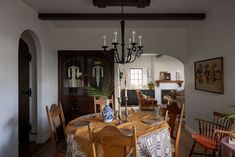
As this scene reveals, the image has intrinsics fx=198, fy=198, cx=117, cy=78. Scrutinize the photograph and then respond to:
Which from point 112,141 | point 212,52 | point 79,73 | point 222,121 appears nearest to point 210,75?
point 212,52

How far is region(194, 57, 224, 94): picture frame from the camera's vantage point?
11.3ft

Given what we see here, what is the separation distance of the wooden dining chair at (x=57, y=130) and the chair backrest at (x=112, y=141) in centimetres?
99

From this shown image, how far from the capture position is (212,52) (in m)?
3.78

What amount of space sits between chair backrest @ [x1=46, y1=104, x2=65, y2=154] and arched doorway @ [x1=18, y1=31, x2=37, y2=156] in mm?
1632

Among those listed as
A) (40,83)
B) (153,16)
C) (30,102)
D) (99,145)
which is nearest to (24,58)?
(40,83)

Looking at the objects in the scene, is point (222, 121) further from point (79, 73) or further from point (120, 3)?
point (79, 73)

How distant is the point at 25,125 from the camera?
4234mm

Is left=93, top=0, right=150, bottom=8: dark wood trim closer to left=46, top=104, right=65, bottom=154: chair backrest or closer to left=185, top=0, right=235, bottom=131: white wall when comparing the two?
left=185, top=0, right=235, bottom=131: white wall

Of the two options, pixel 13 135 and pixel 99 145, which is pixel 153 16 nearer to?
pixel 99 145

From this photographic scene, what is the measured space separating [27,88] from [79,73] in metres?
1.49

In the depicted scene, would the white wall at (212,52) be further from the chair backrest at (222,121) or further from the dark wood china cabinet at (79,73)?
the dark wood china cabinet at (79,73)

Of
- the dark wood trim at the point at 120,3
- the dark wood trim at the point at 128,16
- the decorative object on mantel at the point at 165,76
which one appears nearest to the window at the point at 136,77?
the decorative object on mantel at the point at 165,76

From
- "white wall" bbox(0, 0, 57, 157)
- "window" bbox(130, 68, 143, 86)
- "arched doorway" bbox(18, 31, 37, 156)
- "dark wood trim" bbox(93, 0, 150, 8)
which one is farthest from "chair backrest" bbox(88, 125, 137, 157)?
"window" bbox(130, 68, 143, 86)

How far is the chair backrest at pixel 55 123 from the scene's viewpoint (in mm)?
2537
